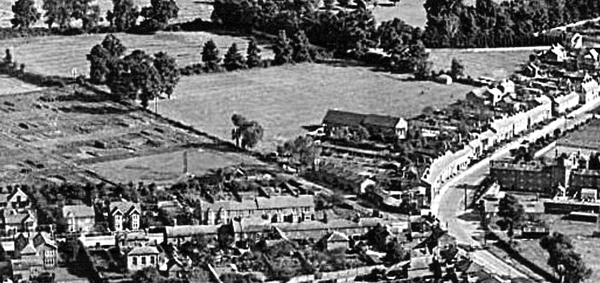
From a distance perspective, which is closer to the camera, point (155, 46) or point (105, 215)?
point (105, 215)

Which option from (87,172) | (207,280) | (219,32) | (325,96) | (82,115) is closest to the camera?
(207,280)

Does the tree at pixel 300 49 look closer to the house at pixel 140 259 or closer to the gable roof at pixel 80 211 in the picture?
the gable roof at pixel 80 211

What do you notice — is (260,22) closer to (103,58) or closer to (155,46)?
(155,46)

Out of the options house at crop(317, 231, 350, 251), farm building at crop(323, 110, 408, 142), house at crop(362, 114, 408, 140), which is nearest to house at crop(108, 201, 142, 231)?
house at crop(317, 231, 350, 251)

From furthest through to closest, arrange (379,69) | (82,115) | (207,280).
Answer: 1. (379,69)
2. (82,115)
3. (207,280)

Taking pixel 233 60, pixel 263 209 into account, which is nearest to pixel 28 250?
pixel 263 209

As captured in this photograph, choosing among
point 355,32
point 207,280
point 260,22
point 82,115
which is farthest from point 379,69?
point 207,280
